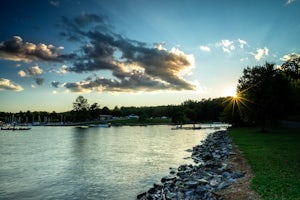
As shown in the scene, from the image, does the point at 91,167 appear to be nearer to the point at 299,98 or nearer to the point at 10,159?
the point at 10,159

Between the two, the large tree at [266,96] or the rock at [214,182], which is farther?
the large tree at [266,96]

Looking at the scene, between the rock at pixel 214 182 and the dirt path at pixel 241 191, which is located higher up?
the dirt path at pixel 241 191

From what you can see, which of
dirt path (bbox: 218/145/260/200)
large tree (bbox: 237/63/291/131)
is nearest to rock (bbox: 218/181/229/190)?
dirt path (bbox: 218/145/260/200)

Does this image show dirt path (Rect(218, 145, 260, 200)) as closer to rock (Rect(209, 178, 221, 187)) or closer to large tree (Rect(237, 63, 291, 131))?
rock (Rect(209, 178, 221, 187))

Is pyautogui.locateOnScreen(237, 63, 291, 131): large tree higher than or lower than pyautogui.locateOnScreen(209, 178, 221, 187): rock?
higher

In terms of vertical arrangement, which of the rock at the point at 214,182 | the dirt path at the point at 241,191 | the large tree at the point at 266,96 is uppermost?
the large tree at the point at 266,96

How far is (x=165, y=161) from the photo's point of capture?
41.1 m

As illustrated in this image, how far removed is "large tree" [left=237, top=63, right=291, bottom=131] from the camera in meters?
64.0

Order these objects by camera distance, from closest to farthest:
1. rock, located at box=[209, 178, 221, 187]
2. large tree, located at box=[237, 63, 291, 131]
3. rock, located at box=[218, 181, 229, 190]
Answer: rock, located at box=[218, 181, 229, 190] → rock, located at box=[209, 178, 221, 187] → large tree, located at box=[237, 63, 291, 131]

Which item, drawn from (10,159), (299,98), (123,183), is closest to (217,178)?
(123,183)

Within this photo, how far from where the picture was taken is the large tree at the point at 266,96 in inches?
2520

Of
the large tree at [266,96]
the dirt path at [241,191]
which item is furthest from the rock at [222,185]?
the large tree at [266,96]

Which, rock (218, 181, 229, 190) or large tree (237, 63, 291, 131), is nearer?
rock (218, 181, 229, 190)

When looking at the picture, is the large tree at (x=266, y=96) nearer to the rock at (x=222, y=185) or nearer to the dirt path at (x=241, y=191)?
the dirt path at (x=241, y=191)
